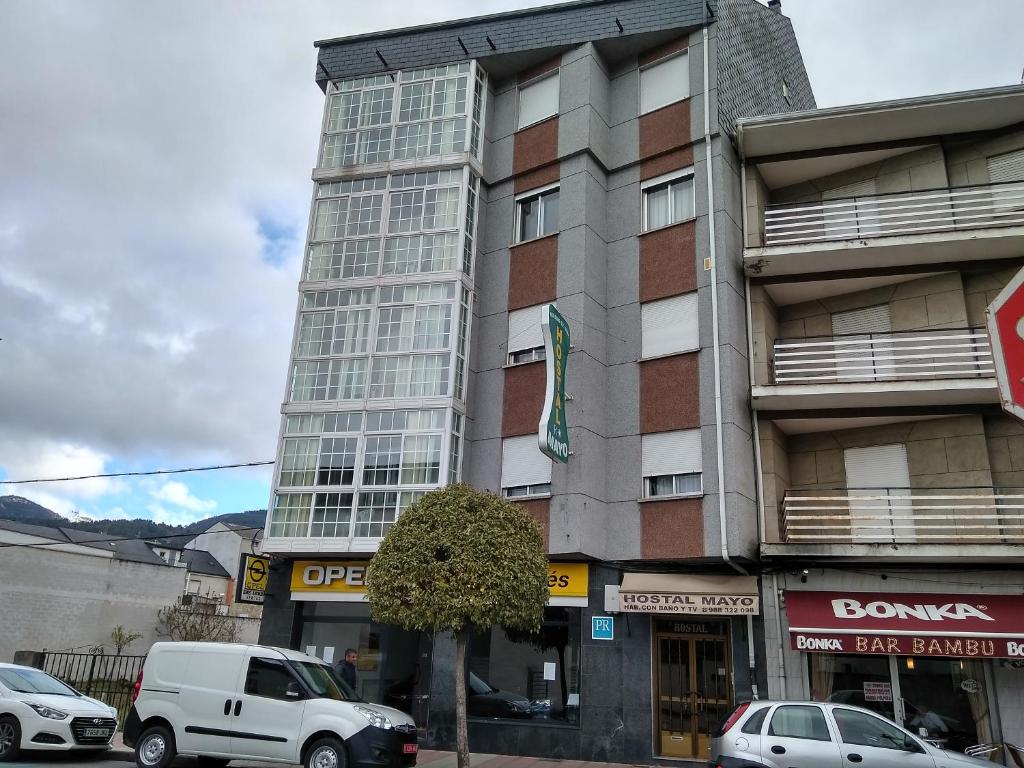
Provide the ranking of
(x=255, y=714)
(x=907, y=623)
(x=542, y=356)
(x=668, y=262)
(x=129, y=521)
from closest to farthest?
(x=255, y=714)
(x=907, y=623)
(x=668, y=262)
(x=542, y=356)
(x=129, y=521)

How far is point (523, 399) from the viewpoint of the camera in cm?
1733

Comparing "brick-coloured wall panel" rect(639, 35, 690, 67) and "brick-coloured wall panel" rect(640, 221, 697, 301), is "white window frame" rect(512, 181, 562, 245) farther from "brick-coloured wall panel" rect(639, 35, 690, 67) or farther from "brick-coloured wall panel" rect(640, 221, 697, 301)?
"brick-coloured wall panel" rect(639, 35, 690, 67)

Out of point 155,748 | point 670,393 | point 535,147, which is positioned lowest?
point 155,748

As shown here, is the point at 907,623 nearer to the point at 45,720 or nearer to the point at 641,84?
the point at 641,84

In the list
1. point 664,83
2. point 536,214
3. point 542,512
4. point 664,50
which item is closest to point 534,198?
point 536,214

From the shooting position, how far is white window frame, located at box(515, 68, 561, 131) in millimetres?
19297

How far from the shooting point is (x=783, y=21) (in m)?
23.1

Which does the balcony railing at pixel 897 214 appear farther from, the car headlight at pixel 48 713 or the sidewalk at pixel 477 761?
the car headlight at pixel 48 713

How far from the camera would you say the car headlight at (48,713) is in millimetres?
12398

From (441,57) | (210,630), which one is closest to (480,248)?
(441,57)

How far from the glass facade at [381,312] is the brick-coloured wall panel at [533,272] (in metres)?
1.03

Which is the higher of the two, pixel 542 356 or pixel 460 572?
pixel 542 356

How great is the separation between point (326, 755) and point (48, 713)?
15.8ft

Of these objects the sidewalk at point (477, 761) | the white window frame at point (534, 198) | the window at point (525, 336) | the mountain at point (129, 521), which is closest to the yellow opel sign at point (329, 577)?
the sidewalk at point (477, 761)
